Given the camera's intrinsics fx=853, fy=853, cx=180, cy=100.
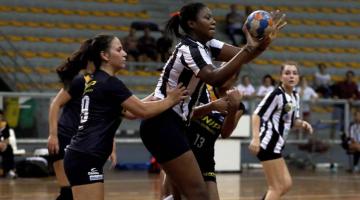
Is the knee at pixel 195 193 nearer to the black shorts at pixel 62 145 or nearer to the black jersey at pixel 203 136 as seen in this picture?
the black jersey at pixel 203 136

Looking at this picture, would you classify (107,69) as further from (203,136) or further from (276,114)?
(276,114)

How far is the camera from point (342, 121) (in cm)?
2330

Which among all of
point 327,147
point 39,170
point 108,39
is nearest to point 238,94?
point 108,39

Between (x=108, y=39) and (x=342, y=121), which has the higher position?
(x=108, y=39)

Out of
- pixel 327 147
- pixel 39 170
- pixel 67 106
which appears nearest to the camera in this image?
pixel 67 106

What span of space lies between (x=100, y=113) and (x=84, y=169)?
0.50 metres

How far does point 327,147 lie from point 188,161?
1602cm

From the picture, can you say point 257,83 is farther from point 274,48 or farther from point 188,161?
point 188,161

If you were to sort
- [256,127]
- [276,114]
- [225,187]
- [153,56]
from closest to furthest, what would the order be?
[256,127] < [276,114] < [225,187] < [153,56]

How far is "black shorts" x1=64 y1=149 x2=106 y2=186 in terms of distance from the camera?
7.29 m

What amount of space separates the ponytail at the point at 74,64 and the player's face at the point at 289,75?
10.1ft

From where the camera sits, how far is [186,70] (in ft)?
25.1

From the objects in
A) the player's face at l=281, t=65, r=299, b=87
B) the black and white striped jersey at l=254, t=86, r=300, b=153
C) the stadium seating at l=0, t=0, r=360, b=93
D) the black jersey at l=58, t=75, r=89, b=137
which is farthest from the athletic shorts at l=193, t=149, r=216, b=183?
the stadium seating at l=0, t=0, r=360, b=93

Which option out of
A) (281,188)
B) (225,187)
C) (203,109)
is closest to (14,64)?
(225,187)
